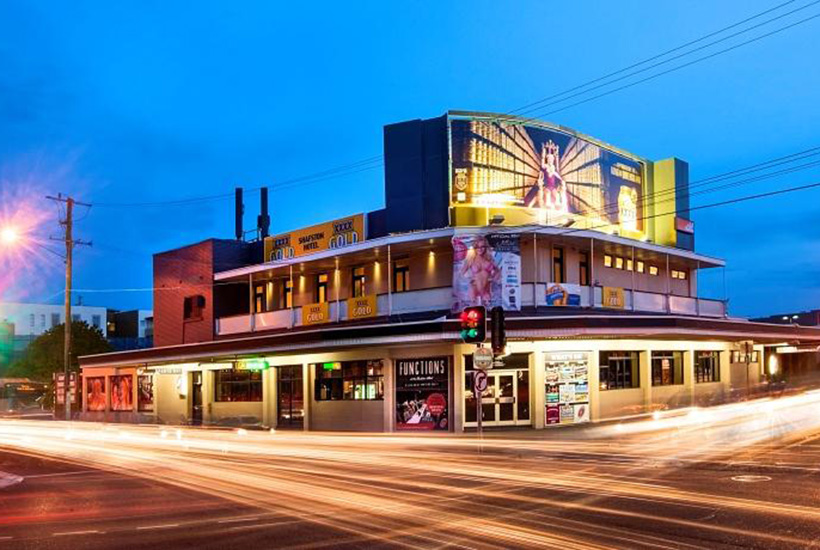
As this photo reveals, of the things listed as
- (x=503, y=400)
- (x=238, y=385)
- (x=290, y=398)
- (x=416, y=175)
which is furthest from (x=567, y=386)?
(x=238, y=385)

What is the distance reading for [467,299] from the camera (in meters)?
27.7

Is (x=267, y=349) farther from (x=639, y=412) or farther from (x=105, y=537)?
(x=105, y=537)

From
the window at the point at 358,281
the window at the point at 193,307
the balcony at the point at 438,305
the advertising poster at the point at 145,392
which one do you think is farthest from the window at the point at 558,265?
the advertising poster at the point at 145,392

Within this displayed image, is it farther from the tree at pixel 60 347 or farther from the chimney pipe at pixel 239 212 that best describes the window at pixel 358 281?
the tree at pixel 60 347

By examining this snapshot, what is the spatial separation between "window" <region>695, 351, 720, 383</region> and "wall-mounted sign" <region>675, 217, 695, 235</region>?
5.81 meters

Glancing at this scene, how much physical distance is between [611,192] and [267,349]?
51.6ft

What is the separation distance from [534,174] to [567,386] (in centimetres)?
804

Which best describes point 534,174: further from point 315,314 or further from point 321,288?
point 321,288

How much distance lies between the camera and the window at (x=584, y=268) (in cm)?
3175

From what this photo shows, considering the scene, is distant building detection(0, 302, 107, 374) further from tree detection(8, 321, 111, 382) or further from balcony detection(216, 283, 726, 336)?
balcony detection(216, 283, 726, 336)

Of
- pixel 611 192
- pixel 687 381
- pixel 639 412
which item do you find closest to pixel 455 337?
pixel 639 412

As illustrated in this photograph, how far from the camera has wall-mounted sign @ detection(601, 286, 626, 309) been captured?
30.7 metres

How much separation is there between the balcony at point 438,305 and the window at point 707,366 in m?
1.91

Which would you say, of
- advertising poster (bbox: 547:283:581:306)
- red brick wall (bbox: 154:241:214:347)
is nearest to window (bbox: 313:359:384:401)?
advertising poster (bbox: 547:283:581:306)
